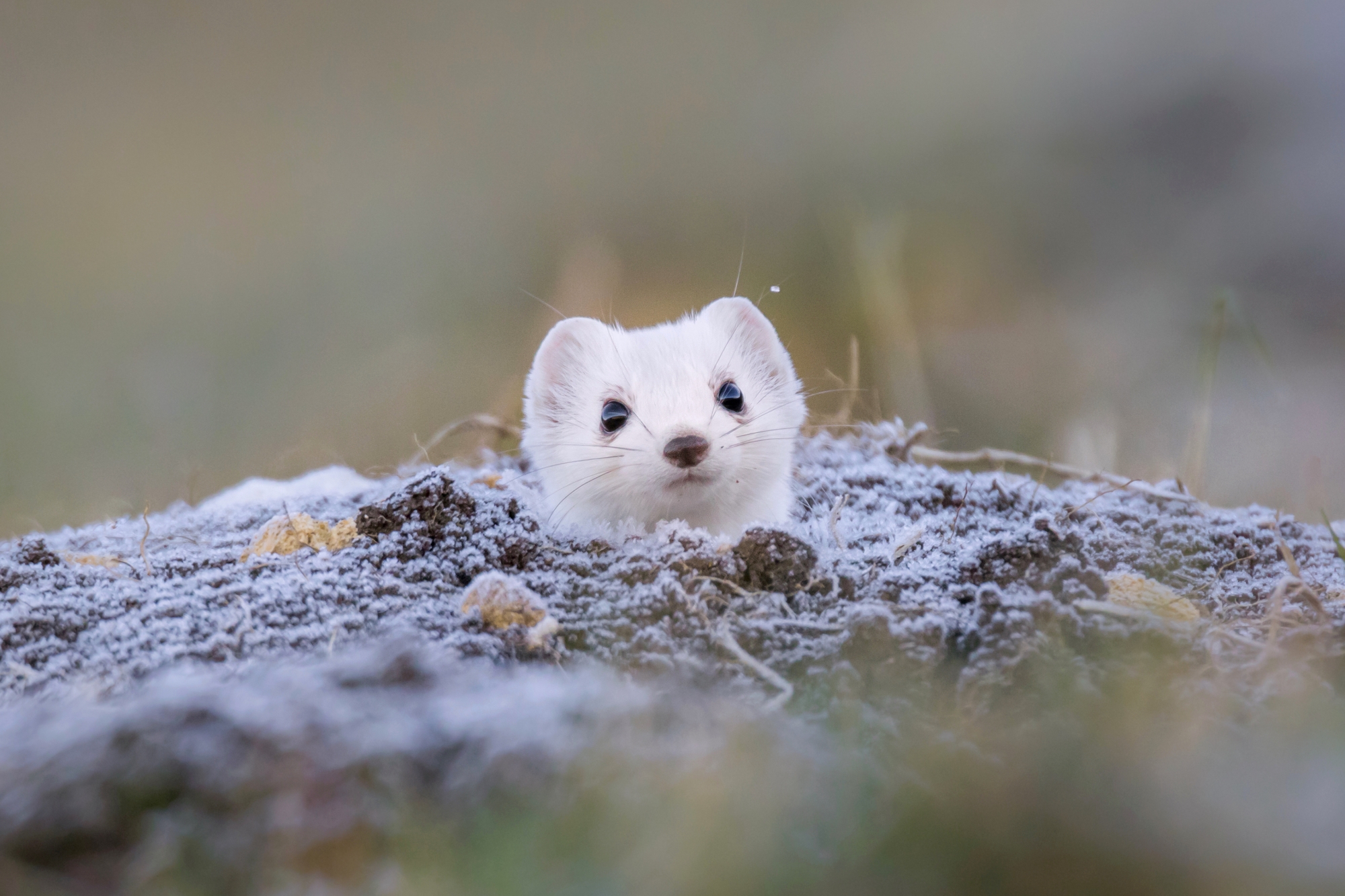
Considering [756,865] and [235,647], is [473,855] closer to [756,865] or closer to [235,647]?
[756,865]

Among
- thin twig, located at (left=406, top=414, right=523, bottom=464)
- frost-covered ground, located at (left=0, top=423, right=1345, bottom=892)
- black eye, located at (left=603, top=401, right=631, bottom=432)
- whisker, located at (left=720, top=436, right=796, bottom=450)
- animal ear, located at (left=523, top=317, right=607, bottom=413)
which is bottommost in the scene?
frost-covered ground, located at (left=0, top=423, right=1345, bottom=892)

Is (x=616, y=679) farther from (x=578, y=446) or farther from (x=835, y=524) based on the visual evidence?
(x=578, y=446)

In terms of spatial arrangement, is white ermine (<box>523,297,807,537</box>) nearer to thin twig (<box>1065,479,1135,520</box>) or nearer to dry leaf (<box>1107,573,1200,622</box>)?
thin twig (<box>1065,479,1135,520</box>)

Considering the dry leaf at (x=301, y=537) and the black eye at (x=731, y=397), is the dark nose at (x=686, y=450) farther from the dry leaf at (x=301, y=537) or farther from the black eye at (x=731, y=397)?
the dry leaf at (x=301, y=537)

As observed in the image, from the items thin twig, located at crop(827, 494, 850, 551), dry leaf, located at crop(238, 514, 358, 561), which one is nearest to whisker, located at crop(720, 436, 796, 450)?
thin twig, located at crop(827, 494, 850, 551)

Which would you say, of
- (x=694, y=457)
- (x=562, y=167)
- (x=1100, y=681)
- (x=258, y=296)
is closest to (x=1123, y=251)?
(x=562, y=167)

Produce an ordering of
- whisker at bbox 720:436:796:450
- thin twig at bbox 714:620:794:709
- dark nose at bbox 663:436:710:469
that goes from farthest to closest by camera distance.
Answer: whisker at bbox 720:436:796:450 → dark nose at bbox 663:436:710:469 → thin twig at bbox 714:620:794:709
